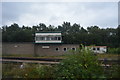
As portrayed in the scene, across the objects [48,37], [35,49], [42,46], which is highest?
[48,37]

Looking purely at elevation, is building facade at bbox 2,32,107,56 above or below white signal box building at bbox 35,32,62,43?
below

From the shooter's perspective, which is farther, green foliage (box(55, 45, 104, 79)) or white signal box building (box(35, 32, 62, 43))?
white signal box building (box(35, 32, 62, 43))

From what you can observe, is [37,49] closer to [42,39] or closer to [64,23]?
[42,39]

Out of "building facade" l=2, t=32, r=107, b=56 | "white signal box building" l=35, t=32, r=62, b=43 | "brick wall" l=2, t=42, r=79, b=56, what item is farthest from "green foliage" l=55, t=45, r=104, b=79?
"white signal box building" l=35, t=32, r=62, b=43

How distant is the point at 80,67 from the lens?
4.06 m

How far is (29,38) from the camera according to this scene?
3316 cm

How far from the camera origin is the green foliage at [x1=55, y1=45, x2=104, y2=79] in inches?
156

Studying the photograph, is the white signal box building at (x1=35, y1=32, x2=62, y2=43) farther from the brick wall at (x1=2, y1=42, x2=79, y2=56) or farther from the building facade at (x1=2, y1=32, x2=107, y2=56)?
the brick wall at (x1=2, y1=42, x2=79, y2=56)

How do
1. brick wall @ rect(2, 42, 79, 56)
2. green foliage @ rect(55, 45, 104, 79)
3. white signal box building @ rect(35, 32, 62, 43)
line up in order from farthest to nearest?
white signal box building @ rect(35, 32, 62, 43)
brick wall @ rect(2, 42, 79, 56)
green foliage @ rect(55, 45, 104, 79)

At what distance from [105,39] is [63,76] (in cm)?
3340

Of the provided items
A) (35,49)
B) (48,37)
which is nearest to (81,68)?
(35,49)

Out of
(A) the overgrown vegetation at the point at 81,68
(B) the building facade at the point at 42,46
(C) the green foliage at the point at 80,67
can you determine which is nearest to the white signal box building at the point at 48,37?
(B) the building facade at the point at 42,46

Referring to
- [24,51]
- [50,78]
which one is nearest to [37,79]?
[50,78]

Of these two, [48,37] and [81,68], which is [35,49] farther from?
[81,68]
